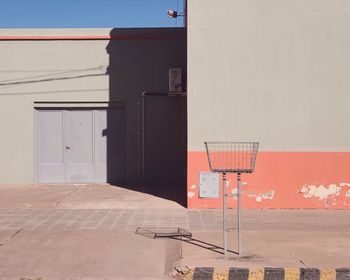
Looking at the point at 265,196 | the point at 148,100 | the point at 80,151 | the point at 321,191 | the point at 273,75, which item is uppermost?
the point at 273,75

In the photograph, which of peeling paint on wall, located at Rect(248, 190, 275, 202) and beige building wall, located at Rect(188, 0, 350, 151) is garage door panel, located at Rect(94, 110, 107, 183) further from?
peeling paint on wall, located at Rect(248, 190, 275, 202)

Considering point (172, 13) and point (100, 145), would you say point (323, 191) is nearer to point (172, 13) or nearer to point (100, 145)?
point (100, 145)

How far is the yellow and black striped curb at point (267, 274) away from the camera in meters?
6.54

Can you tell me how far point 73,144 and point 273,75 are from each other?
6748 millimetres

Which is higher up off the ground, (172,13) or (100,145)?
(172,13)

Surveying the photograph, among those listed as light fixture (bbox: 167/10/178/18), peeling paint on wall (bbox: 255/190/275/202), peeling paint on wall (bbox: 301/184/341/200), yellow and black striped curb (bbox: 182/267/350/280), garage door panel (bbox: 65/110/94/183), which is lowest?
yellow and black striped curb (bbox: 182/267/350/280)

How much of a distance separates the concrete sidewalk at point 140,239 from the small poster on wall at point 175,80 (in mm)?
3629

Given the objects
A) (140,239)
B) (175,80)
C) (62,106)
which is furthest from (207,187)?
(62,106)

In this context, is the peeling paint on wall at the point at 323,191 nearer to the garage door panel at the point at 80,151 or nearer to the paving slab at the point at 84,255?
the paving slab at the point at 84,255

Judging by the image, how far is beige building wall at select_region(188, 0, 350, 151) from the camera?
36.8 ft

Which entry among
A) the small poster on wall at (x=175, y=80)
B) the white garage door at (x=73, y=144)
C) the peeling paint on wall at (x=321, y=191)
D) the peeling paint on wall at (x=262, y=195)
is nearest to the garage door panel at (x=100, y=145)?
the white garage door at (x=73, y=144)

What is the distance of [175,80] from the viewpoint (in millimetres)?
14914

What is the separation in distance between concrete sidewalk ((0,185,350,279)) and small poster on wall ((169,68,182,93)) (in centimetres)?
363

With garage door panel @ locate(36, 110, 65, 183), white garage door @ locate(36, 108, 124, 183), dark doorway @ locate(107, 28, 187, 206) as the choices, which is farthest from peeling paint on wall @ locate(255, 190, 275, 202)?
garage door panel @ locate(36, 110, 65, 183)
